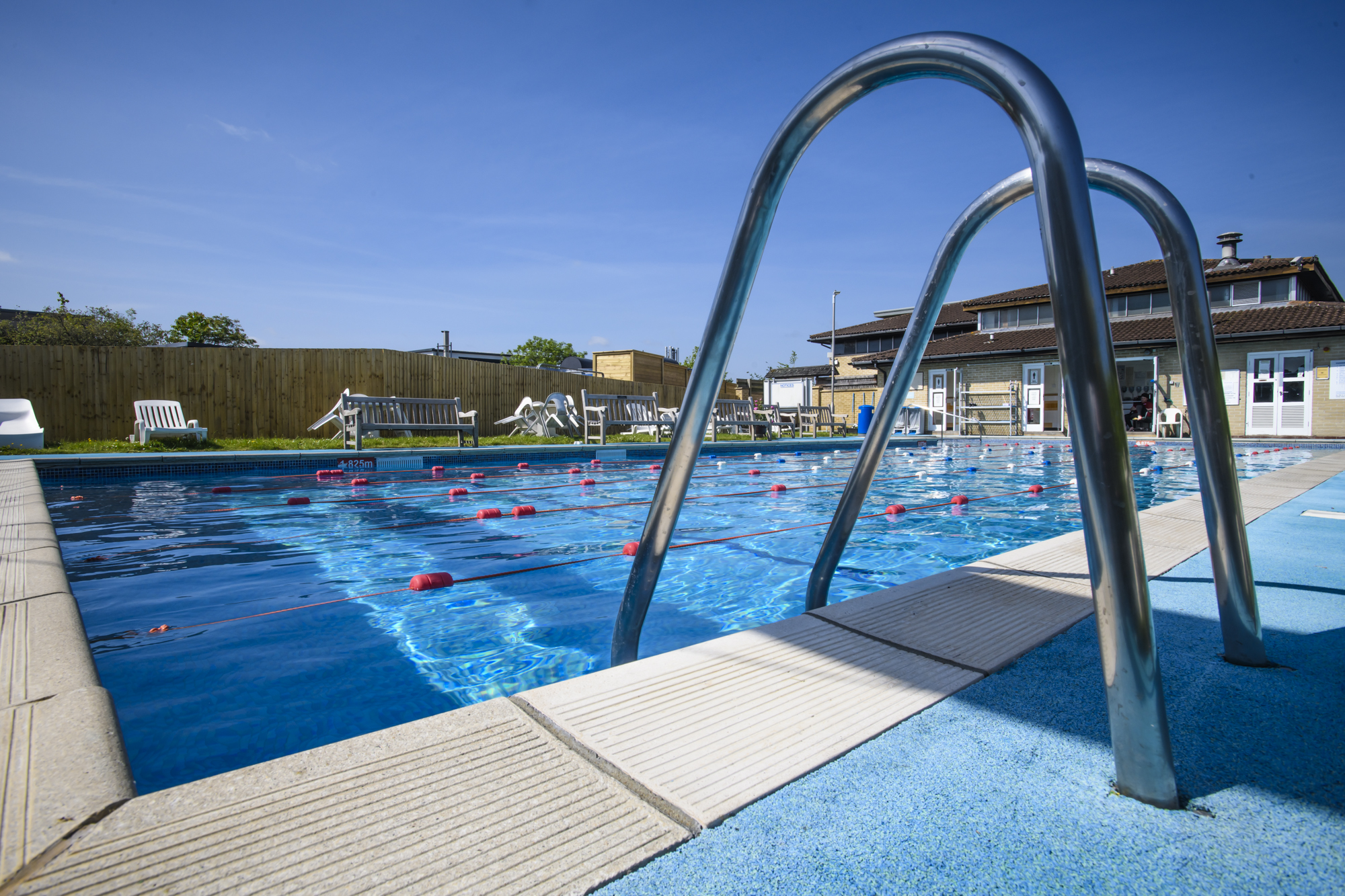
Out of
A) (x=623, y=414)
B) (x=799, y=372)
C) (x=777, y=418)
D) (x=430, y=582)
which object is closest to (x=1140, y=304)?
(x=777, y=418)

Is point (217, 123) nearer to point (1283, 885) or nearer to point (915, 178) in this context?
point (915, 178)

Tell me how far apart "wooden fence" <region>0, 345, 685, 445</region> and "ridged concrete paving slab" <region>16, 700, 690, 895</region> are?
17.3m

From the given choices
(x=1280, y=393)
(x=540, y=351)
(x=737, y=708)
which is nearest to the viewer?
(x=737, y=708)

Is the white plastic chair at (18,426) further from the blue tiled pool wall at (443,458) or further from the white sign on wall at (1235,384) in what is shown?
the white sign on wall at (1235,384)

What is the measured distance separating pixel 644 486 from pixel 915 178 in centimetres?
656

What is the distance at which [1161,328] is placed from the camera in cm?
1986

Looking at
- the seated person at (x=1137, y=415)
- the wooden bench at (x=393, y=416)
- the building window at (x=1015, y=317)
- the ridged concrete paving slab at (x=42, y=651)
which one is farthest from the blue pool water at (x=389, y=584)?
the building window at (x=1015, y=317)

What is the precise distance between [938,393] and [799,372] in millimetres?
17803

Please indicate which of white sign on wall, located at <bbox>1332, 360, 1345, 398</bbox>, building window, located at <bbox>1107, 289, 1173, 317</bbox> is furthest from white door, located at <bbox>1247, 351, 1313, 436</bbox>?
building window, located at <bbox>1107, 289, 1173, 317</bbox>

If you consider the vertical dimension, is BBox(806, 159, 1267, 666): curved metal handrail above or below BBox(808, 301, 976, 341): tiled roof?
below

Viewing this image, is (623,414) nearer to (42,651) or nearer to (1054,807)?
(42,651)

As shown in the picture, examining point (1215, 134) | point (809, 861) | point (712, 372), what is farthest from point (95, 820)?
point (1215, 134)

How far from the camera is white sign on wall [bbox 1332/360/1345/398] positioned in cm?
1692

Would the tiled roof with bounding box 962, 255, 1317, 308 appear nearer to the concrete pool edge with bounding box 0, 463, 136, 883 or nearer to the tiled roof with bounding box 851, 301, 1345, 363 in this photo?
the tiled roof with bounding box 851, 301, 1345, 363
